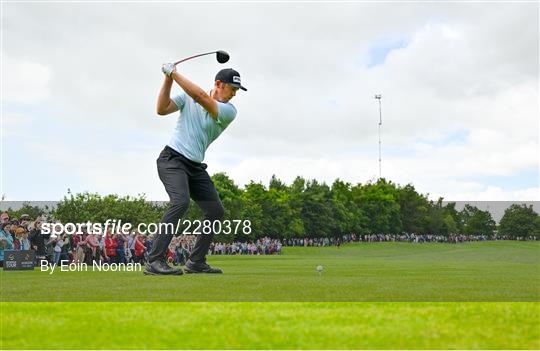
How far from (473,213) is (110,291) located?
192 metres

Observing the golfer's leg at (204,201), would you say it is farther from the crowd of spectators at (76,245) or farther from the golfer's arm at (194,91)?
the crowd of spectators at (76,245)

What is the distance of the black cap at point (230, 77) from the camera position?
424 inches

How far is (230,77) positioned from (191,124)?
985 millimetres

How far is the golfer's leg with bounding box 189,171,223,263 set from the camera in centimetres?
1114

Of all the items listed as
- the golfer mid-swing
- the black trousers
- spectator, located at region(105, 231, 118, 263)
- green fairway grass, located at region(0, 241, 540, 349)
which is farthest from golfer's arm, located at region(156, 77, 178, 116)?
spectator, located at region(105, 231, 118, 263)

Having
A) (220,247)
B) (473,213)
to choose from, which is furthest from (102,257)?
(473,213)

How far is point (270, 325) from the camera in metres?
5.11

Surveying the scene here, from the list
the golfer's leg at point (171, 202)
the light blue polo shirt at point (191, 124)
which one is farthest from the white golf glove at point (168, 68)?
the golfer's leg at point (171, 202)

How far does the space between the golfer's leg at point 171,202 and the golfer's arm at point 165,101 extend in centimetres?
80

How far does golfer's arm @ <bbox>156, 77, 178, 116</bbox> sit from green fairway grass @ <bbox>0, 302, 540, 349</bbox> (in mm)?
4557

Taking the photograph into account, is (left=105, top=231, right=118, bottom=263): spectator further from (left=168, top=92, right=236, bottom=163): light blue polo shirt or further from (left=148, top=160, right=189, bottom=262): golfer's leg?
(left=168, top=92, right=236, bottom=163): light blue polo shirt

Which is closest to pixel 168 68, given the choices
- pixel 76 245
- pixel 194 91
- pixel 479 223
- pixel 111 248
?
pixel 194 91

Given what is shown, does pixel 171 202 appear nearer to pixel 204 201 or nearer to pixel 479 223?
pixel 204 201

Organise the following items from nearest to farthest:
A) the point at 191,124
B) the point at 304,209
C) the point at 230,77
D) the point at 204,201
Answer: the point at 191,124 → the point at 230,77 → the point at 204,201 → the point at 304,209
